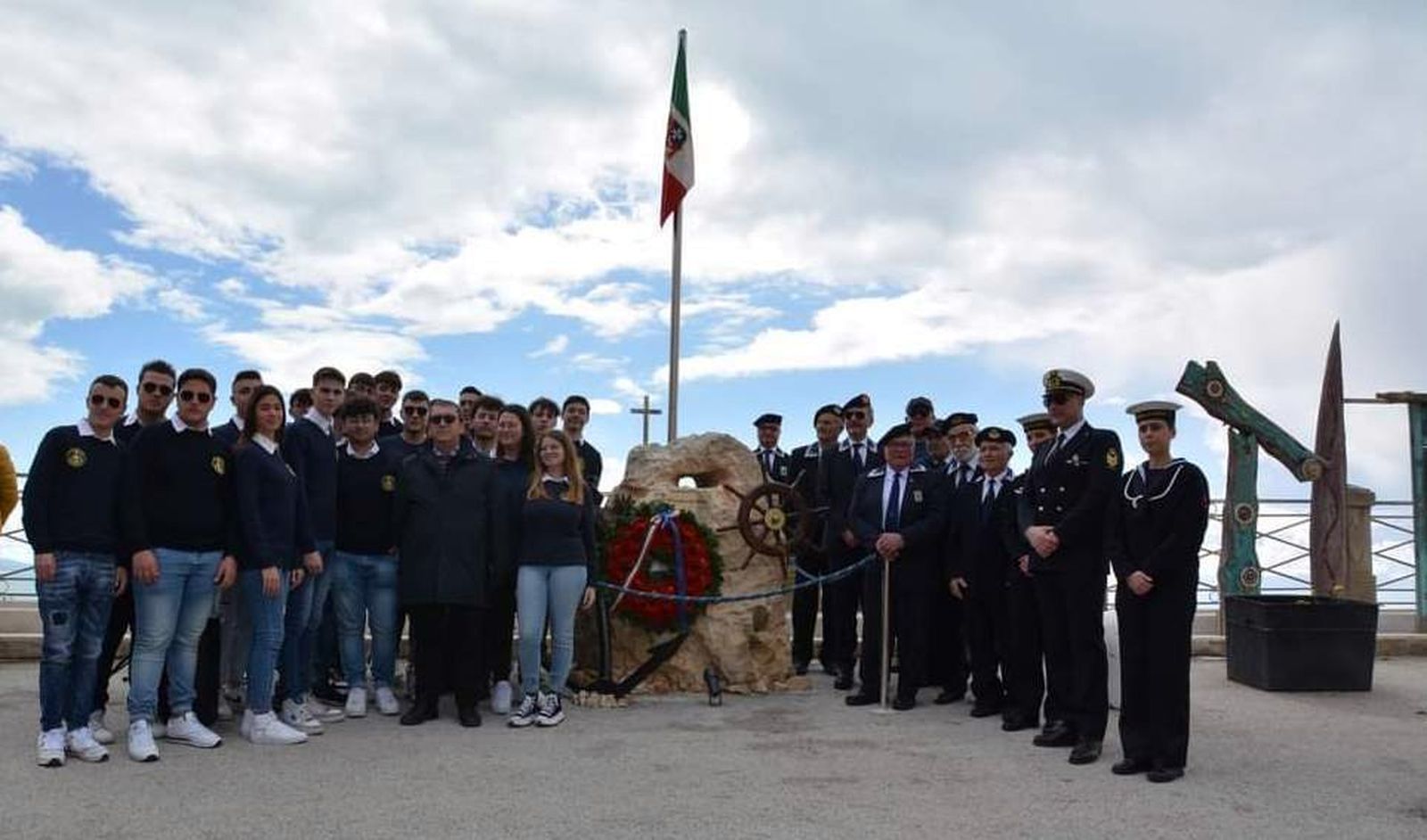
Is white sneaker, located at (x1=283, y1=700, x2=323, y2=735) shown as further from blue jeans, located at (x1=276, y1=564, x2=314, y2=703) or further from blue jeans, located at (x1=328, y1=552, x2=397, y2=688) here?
blue jeans, located at (x1=328, y1=552, x2=397, y2=688)

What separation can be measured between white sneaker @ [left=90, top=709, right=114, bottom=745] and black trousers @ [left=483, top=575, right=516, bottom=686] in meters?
1.98

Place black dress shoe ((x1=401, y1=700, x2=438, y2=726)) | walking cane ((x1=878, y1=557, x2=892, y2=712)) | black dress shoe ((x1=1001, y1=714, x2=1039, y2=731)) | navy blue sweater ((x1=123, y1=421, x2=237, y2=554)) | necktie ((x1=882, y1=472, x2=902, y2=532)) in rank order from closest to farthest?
navy blue sweater ((x1=123, y1=421, x2=237, y2=554)), black dress shoe ((x1=401, y1=700, x2=438, y2=726)), black dress shoe ((x1=1001, y1=714, x2=1039, y2=731)), walking cane ((x1=878, y1=557, x2=892, y2=712)), necktie ((x1=882, y1=472, x2=902, y2=532))

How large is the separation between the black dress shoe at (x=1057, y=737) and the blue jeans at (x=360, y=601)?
361 cm

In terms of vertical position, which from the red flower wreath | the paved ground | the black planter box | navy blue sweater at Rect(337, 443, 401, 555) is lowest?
the paved ground

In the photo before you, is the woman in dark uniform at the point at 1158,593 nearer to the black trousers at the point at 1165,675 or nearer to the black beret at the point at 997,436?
the black trousers at the point at 1165,675

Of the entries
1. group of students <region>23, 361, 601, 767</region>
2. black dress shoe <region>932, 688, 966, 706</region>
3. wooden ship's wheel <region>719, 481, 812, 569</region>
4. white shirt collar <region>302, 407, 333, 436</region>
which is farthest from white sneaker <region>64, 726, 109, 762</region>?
black dress shoe <region>932, 688, 966, 706</region>

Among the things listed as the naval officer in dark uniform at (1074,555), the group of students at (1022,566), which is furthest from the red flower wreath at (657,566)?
the naval officer in dark uniform at (1074,555)

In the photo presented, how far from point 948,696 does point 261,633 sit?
13.6 ft

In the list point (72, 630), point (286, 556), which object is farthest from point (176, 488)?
point (72, 630)

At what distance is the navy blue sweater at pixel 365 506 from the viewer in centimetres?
614

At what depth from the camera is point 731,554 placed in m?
7.45

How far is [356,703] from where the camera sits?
20.6 feet

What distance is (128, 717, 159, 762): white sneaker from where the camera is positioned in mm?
5129

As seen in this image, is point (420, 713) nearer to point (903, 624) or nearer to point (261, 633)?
point (261, 633)
